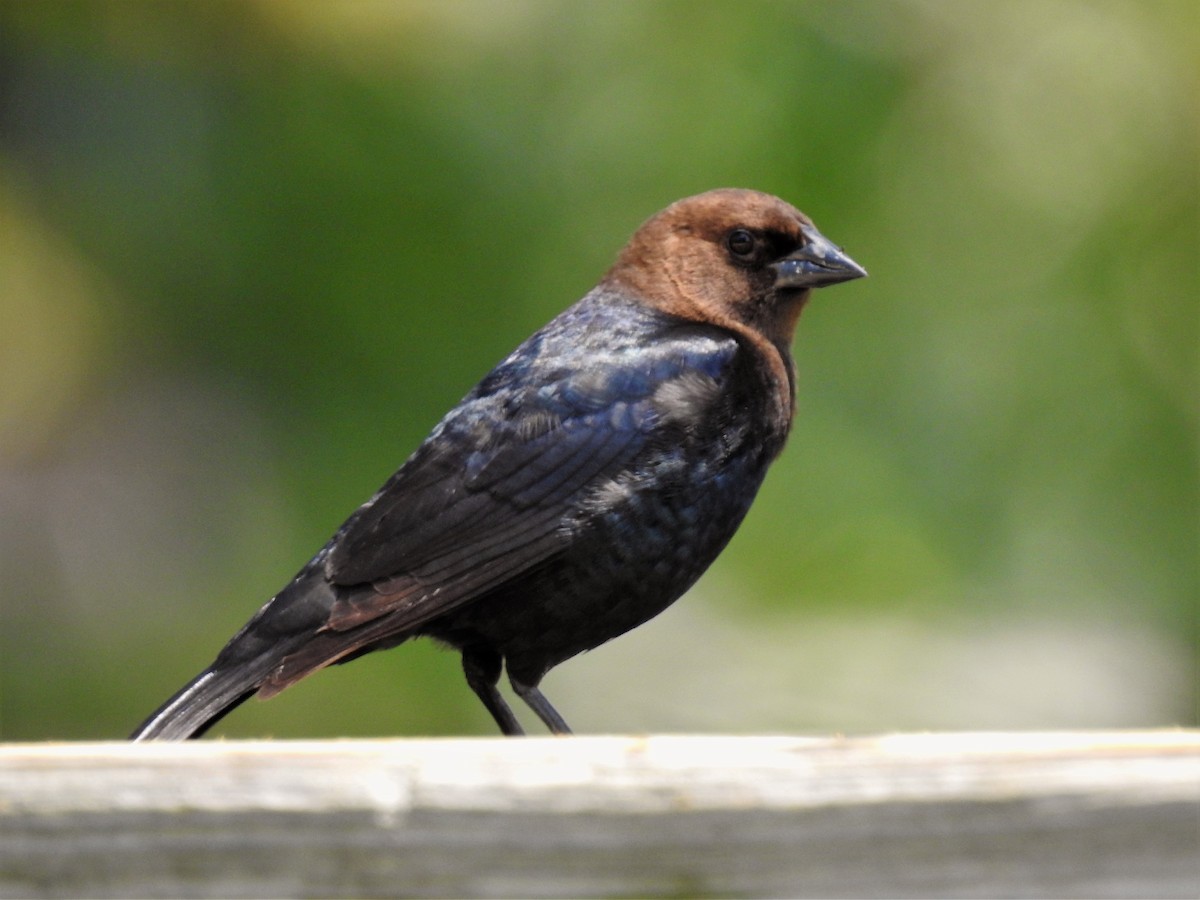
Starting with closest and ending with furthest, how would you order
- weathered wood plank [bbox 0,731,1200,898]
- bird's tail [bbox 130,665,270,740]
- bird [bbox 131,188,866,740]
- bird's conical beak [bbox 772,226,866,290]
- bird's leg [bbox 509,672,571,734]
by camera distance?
1. weathered wood plank [bbox 0,731,1200,898]
2. bird's tail [bbox 130,665,270,740]
3. bird [bbox 131,188,866,740]
4. bird's leg [bbox 509,672,571,734]
5. bird's conical beak [bbox 772,226,866,290]

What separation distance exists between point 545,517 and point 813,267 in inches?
32.1

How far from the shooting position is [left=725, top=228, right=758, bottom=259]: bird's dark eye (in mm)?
3113

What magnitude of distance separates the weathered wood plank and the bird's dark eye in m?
1.96

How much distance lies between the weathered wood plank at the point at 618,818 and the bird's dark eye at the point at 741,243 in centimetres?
196

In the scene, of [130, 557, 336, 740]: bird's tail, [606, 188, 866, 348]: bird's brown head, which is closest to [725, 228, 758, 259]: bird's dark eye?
[606, 188, 866, 348]: bird's brown head

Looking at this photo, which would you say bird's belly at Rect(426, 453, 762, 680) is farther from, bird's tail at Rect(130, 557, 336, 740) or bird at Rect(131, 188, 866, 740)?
bird's tail at Rect(130, 557, 336, 740)

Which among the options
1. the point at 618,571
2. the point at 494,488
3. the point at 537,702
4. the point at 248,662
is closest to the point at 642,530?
the point at 618,571

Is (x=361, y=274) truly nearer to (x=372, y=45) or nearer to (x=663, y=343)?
(x=372, y=45)

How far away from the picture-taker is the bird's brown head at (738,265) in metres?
3.08

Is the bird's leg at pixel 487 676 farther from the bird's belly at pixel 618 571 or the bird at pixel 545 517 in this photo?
the bird's belly at pixel 618 571

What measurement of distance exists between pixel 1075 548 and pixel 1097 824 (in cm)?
354

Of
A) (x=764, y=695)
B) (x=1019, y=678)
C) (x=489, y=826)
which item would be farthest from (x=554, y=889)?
(x=1019, y=678)

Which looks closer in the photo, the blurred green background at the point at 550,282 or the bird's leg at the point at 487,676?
the bird's leg at the point at 487,676

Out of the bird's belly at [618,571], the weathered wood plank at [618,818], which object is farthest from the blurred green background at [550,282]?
the weathered wood plank at [618,818]
